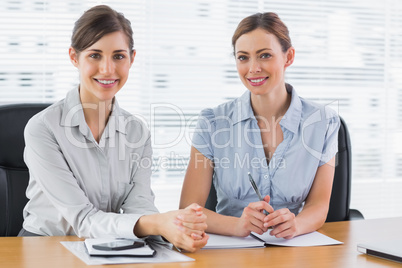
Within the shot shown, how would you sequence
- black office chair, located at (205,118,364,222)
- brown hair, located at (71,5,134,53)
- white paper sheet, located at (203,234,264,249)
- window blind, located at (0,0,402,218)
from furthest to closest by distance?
window blind, located at (0,0,402,218) → black office chair, located at (205,118,364,222) → brown hair, located at (71,5,134,53) → white paper sheet, located at (203,234,264,249)

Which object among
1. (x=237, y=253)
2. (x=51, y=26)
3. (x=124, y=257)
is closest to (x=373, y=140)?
(x=51, y=26)

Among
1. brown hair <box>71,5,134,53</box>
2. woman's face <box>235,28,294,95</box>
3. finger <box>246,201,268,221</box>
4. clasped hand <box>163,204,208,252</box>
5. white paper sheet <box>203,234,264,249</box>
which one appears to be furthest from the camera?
woman's face <box>235,28,294,95</box>

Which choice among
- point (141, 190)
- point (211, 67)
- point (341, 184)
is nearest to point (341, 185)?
point (341, 184)

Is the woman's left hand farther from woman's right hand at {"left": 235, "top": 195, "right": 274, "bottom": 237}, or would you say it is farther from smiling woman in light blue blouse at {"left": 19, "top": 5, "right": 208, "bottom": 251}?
smiling woman in light blue blouse at {"left": 19, "top": 5, "right": 208, "bottom": 251}

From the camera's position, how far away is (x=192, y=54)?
3.28m

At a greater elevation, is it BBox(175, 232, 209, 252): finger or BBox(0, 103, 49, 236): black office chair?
BBox(0, 103, 49, 236): black office chair

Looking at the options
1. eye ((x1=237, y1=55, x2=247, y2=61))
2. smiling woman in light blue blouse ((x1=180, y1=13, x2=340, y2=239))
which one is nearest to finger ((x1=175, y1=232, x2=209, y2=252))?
smiling woman in light blue blouse ((x1=180, y1=13, x2=340, y2=239))

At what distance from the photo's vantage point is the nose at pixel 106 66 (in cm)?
177

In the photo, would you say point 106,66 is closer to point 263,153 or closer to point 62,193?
point 62,193

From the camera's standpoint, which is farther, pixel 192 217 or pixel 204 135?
pixel 204 135

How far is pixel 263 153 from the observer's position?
2002mm

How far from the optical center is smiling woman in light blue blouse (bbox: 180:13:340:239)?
1965 millimetres

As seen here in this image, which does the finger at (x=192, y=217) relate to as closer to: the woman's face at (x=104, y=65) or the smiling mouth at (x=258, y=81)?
the woman's face at (x=104, y=65)

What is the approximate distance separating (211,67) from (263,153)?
1423mm
